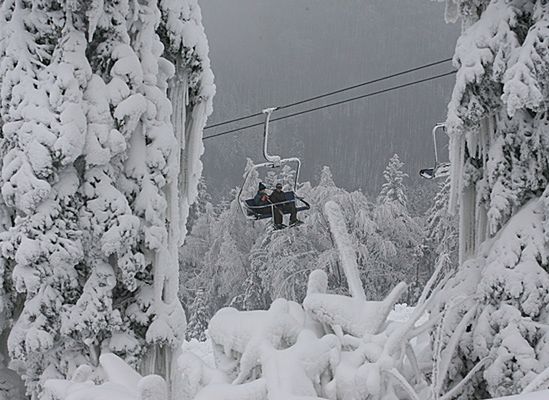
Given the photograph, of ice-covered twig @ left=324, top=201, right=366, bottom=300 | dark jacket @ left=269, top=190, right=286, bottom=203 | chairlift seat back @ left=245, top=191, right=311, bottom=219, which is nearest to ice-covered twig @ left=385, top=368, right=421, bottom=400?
ice-covered twig @ left=324, top=201, right=366, bottom=300

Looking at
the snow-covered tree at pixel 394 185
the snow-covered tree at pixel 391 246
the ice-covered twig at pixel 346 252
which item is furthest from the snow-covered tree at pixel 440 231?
the ice-covered twig at pixel 346 252

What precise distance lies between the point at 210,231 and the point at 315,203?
5704 millimetres

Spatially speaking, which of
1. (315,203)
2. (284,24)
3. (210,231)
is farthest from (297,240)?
(284,24)

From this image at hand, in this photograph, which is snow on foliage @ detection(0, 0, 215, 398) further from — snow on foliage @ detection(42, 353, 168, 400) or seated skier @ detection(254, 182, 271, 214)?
seated skier @ detection(254, 182, 271, 214)

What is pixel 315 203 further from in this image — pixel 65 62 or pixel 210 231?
pixel 65 62

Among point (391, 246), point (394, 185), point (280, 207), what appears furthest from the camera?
point (394, 185)

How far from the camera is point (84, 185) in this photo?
235 inches

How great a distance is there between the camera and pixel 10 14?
6.16 m

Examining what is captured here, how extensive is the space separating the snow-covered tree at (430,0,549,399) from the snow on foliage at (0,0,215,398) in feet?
8.85

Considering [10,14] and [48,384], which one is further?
[10,14]

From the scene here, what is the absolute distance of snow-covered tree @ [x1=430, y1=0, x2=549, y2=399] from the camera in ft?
14.1

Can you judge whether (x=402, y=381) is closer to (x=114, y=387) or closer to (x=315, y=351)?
(x=315, y=351)

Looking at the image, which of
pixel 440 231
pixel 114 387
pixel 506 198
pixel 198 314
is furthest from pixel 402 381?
pixel 198 314

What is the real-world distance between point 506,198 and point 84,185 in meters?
3.41
